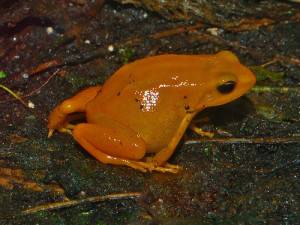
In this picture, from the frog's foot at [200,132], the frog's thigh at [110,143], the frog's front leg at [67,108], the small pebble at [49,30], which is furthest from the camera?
the small pebble at [49,30]

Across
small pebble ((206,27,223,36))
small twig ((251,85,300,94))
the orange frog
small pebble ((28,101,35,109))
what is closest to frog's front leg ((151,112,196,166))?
the orange frog

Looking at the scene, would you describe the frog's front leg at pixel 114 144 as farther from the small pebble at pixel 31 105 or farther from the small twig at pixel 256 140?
the small pebble at pixel 31 105

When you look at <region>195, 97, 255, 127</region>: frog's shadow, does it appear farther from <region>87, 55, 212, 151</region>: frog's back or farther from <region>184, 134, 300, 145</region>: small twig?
<region>87, 55, 212, 151</region>: frog's back

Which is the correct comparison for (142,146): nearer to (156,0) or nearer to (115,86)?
(115,86)

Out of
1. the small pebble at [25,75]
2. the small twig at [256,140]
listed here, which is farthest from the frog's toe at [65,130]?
the small twig at [256,140]

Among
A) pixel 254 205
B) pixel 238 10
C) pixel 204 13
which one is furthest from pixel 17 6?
pixel 254 205

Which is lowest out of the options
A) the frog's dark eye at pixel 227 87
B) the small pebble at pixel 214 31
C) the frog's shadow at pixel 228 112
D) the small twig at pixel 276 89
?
the frog's shadow at pixel 228 112

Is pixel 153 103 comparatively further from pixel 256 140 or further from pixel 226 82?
pixel 256 140
